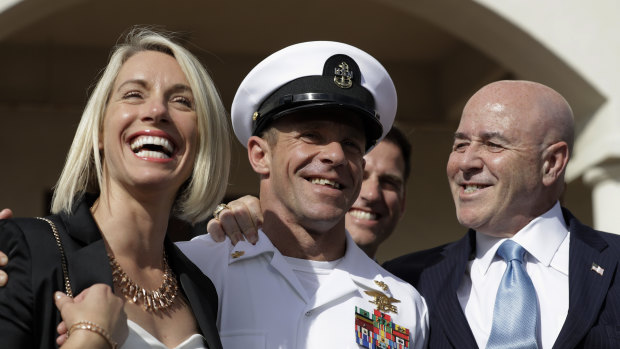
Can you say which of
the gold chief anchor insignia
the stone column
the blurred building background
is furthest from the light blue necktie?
the blurred building background

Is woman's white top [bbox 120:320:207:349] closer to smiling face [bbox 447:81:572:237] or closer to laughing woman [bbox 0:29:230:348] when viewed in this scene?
laughing woman [bbox 0:29:230:348]

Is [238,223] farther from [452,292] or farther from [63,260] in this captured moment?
[63,260]

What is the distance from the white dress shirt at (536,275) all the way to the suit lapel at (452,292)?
0.04 meters

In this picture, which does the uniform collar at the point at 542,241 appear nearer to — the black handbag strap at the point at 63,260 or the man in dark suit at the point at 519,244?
the man in dark suit at the point at 519,244

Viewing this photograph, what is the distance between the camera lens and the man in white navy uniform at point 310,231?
324 centimetres

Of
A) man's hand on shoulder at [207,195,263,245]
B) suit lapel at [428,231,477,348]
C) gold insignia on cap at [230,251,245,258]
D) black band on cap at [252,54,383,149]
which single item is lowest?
suit lapel at [428,231,477,348]

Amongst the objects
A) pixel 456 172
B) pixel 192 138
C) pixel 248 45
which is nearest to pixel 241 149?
pixel 248 45

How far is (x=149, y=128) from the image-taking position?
2.81m

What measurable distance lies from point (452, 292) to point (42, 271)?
1.60 m

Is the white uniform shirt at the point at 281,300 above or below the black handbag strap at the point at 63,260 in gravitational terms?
below

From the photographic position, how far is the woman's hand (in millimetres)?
2352

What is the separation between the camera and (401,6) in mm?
6180

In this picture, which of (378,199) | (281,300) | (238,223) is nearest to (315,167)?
(238,223)

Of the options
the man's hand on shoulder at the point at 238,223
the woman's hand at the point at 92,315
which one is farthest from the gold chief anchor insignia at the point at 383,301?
the woman's hand at the point at 92,315
